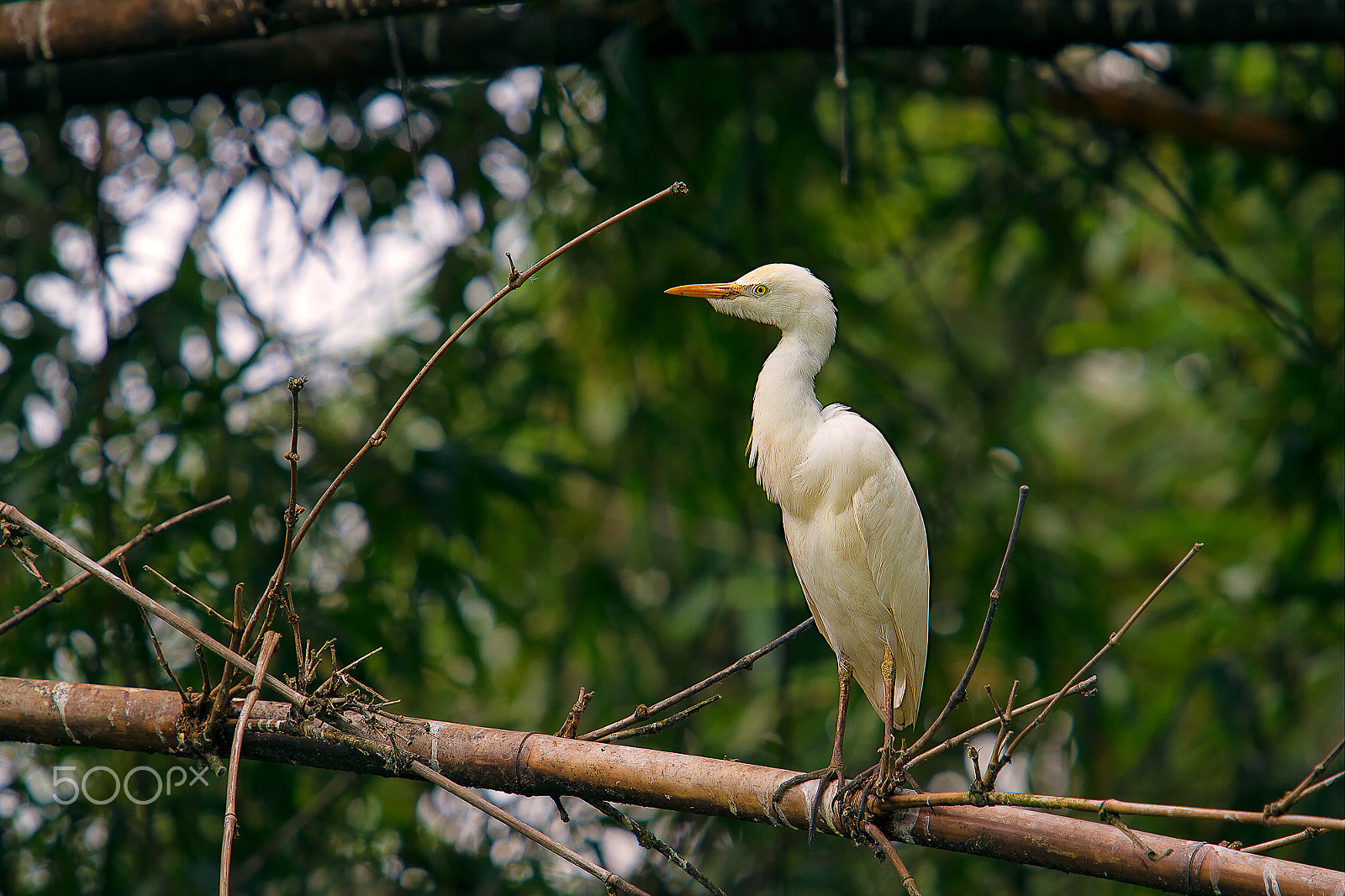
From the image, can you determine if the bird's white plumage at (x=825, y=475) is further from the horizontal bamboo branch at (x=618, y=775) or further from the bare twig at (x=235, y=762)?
the bare twig at (x=235, y=762)

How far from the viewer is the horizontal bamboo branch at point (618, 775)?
1168 millimetres

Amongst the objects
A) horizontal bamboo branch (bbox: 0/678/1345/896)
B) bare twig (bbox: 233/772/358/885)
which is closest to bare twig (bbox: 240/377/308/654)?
horizontal bamboo branch (bbox: 0/678/1345/896)

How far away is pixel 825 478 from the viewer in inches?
66.9

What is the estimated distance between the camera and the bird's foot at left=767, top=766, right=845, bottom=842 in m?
1.36

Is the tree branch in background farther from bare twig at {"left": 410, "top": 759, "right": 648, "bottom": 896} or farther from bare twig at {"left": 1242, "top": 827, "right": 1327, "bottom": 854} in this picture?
bare twig at {"left": 1242, "top": 827, "right": 1327, "bottom": 854}

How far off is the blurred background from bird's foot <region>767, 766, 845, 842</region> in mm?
705

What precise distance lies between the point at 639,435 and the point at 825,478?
1661 millimetres

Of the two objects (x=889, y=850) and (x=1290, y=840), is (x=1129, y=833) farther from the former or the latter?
(x=889, y=850)

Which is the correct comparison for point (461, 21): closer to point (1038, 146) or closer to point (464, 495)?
point (464, 495)

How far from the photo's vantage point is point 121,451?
2594 mm

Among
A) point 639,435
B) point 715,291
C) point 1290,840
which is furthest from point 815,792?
point 639,435

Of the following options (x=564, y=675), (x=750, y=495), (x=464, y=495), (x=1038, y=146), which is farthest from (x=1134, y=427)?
(x=464, y=495)

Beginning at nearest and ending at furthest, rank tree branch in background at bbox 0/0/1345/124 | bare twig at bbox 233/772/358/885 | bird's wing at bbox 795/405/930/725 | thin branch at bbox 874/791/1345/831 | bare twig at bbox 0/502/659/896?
thin branch at bbox 874/791/1345/831, bare twig at bbox 0/502/659/896, bird's wing at bbox 795/405/930/725, tree branch in background at bbox 0/0/1345/124, bare twig at bbox 233/772/358/885

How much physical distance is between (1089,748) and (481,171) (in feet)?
7.53
